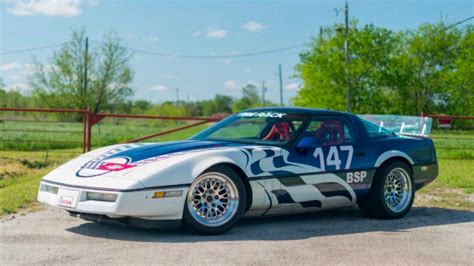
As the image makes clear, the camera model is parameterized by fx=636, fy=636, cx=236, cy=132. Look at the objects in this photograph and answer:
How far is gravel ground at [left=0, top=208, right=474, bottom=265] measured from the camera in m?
5.30

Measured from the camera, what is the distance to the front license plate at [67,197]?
19.9 ft

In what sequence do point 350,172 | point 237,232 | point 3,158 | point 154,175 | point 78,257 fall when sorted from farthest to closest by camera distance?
point 3,158 < point 350,172 < point 237,232 < point 154,175 < point 78,257

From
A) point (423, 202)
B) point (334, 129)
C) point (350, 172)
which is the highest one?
point (334, 129)

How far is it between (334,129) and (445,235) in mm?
1786

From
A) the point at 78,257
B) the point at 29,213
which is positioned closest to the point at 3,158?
the point at 29,213

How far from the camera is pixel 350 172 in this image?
7418 mm

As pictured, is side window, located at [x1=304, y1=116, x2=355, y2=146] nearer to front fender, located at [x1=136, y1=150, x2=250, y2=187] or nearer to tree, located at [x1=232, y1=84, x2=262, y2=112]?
front fender, located at [x1=136, y1=150, x2=250, y2=187]

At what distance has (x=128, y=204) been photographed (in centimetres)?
580

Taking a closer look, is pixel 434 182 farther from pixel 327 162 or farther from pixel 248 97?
pixel 248 97

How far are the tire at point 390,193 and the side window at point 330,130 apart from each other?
0.61m

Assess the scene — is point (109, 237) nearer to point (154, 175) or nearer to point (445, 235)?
point (154, 175)

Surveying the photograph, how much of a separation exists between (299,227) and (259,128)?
4.25ft

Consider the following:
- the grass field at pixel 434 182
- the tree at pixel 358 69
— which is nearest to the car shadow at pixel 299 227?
the grass field at pixel 434 182

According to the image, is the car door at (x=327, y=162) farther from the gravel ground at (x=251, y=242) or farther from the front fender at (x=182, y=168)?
the front fender at (x=182, y=168)
